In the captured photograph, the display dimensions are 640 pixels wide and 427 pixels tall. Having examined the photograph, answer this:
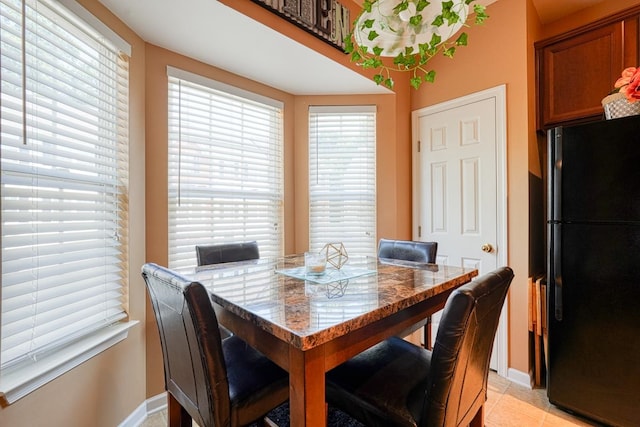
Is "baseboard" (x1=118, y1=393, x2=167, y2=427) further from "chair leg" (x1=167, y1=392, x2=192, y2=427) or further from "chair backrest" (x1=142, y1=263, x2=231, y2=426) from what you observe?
"chair backrest" (x1=142, y1=263, x2=231, y2=426)

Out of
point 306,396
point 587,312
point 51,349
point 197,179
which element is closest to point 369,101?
point 197,179

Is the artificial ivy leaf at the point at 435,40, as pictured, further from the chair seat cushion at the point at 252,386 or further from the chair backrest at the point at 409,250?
the chair seat cushion at the point at 252,386

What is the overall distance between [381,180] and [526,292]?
148cm

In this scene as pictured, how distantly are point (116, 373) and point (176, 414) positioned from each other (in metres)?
0.59

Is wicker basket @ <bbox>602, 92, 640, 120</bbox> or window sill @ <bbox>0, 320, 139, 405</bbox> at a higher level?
wicker basket @ <bbox>602, 92, 640, 120</bbox>

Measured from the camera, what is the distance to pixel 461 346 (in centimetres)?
90

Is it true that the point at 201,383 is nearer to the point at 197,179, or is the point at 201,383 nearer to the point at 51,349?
the point at 51,349

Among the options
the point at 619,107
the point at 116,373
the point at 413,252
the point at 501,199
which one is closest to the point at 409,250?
the point at 413,252

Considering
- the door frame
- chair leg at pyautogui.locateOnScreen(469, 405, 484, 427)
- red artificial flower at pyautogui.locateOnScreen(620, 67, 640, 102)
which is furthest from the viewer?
the door frame

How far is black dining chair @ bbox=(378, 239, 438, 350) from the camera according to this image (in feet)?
6.40

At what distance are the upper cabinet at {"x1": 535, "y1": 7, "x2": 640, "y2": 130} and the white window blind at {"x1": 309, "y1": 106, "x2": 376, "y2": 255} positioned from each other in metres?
1.38

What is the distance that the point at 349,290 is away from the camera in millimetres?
1215

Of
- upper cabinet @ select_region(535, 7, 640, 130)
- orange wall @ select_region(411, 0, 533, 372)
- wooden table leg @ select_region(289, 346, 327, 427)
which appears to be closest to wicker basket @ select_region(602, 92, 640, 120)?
upper cabinet @ select_region(535, 7, 640, 130)

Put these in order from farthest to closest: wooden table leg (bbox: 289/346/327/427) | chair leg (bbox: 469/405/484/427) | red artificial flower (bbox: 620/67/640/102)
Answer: red artificial flower (bbox: 620/67/640/102) → chair leg (bbox: 469/405/484/427) → wooden table leg (bbox: 289/346/327/427)
